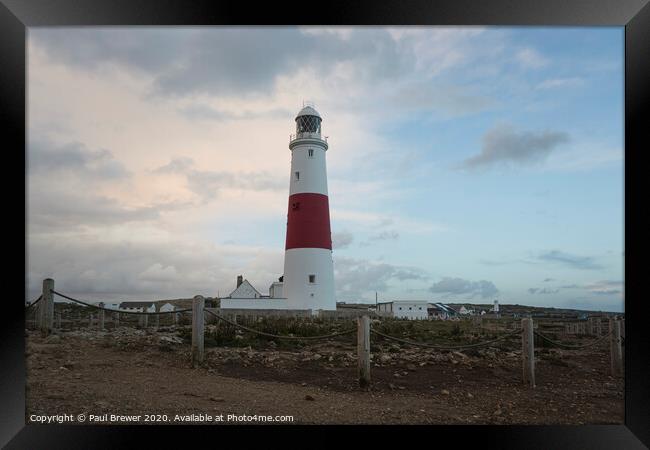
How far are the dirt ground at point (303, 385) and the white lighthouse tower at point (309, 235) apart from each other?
9355 millimetres

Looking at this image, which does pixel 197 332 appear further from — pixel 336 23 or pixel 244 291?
pixel 244 291

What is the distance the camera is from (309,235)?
778 inches

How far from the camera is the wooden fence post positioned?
7895mm

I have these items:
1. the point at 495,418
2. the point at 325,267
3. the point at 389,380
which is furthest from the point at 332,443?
the point at 325,267

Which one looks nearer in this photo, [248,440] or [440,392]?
[248,440]

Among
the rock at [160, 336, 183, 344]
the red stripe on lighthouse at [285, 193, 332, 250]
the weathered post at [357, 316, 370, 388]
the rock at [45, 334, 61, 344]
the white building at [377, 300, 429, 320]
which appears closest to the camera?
the weathered post at [357, 316, 370, 388]

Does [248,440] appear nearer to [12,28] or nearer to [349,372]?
[349,372]

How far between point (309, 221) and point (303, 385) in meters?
12.3

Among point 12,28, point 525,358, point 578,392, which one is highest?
point 12,28

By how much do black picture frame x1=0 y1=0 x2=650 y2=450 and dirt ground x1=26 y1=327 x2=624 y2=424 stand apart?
44 centimetres

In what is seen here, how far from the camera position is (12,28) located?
5.42 m

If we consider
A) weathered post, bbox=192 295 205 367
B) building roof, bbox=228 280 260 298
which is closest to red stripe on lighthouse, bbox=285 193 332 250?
building roof, bbox=228 280 260 298

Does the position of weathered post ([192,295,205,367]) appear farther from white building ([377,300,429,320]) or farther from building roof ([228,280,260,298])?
white building ([377,300,429,320])

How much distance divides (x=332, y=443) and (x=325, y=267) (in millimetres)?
14712
